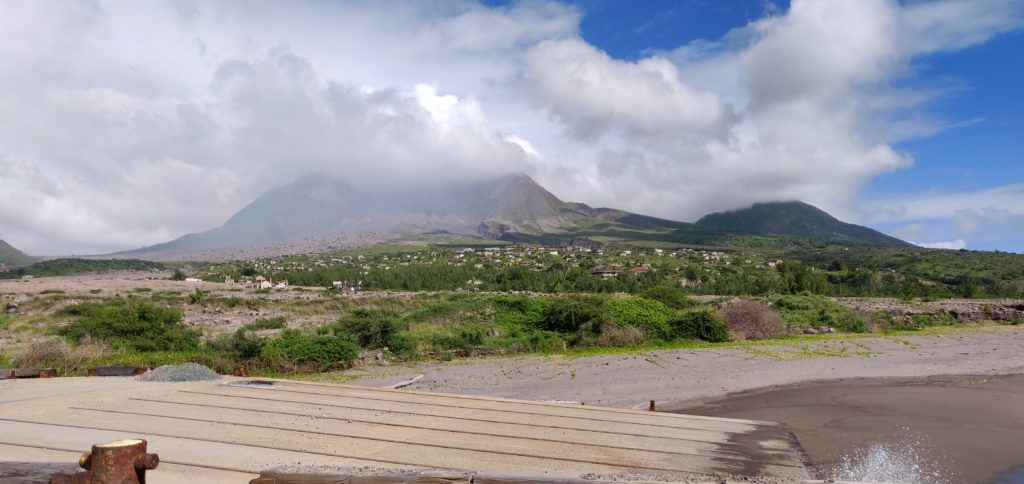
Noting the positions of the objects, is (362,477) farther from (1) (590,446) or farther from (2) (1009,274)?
(2) (1009,274)

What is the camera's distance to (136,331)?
21.9 meters

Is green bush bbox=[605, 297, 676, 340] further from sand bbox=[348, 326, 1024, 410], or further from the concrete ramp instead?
the concrete ramp

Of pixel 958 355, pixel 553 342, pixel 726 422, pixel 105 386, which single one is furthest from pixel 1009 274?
pixel 105 386

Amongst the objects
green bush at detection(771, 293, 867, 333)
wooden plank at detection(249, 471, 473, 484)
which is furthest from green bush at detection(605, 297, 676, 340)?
wooden plank at detection(249, 471, 473, 484)

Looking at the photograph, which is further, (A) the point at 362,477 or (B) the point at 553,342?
(B) the point at 553,342

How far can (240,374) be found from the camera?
9500mm

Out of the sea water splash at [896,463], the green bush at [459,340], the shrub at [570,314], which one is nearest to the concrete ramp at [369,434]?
the sea water splash at [896,463]

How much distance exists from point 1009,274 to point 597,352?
228ft

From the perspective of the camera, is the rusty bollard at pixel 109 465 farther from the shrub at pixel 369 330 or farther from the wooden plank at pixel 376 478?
the shrub at pixel 369 330

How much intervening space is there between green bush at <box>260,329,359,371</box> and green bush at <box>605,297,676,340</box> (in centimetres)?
1215

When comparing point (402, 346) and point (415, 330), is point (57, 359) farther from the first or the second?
point (415, 330)

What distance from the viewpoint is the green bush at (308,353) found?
65.9 ft

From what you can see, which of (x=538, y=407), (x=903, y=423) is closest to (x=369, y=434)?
(x=538, y=407)

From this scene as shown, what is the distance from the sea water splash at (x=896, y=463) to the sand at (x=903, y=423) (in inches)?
0.6
